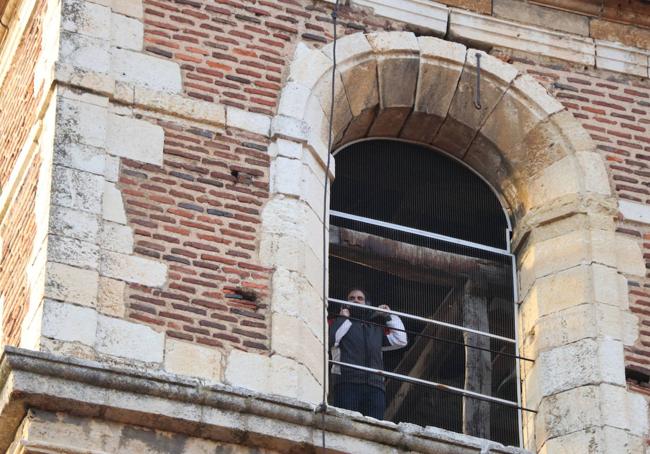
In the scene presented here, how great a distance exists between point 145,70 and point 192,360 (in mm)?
2288

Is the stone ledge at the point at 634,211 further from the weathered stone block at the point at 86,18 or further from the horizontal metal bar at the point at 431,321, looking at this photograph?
the weathered stone block at the point at 86,18

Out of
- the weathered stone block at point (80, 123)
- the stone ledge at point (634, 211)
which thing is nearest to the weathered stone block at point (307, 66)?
the weathered stone block at point (80, 123)

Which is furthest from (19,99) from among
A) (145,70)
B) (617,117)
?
(617,117)

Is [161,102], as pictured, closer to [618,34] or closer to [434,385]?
[434,385]

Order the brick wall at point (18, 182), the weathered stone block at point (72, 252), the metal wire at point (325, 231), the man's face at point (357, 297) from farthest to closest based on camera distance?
the man's face at point (357, 297) → the brick wall at point (18, 182) → the weathered stone block at point (72, 252) → the metal wire at point (325, 231)

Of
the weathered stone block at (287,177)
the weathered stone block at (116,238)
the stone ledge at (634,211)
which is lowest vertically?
the weathered stone block at (116,238)

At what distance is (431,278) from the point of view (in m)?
18.4

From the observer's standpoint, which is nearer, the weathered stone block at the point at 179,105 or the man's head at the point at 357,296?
the weathered stone block at the point at 179,105

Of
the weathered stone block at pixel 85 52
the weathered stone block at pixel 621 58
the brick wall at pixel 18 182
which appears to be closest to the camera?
the brick wall at pixel 18 182

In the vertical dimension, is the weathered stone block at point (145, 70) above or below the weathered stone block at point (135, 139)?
above

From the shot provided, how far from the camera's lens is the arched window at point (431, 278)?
17.7 metres

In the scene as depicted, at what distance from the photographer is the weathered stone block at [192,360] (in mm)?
16083

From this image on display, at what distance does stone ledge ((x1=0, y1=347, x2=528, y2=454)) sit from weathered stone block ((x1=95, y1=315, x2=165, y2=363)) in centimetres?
38

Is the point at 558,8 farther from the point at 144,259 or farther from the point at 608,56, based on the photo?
the point at 144,259
